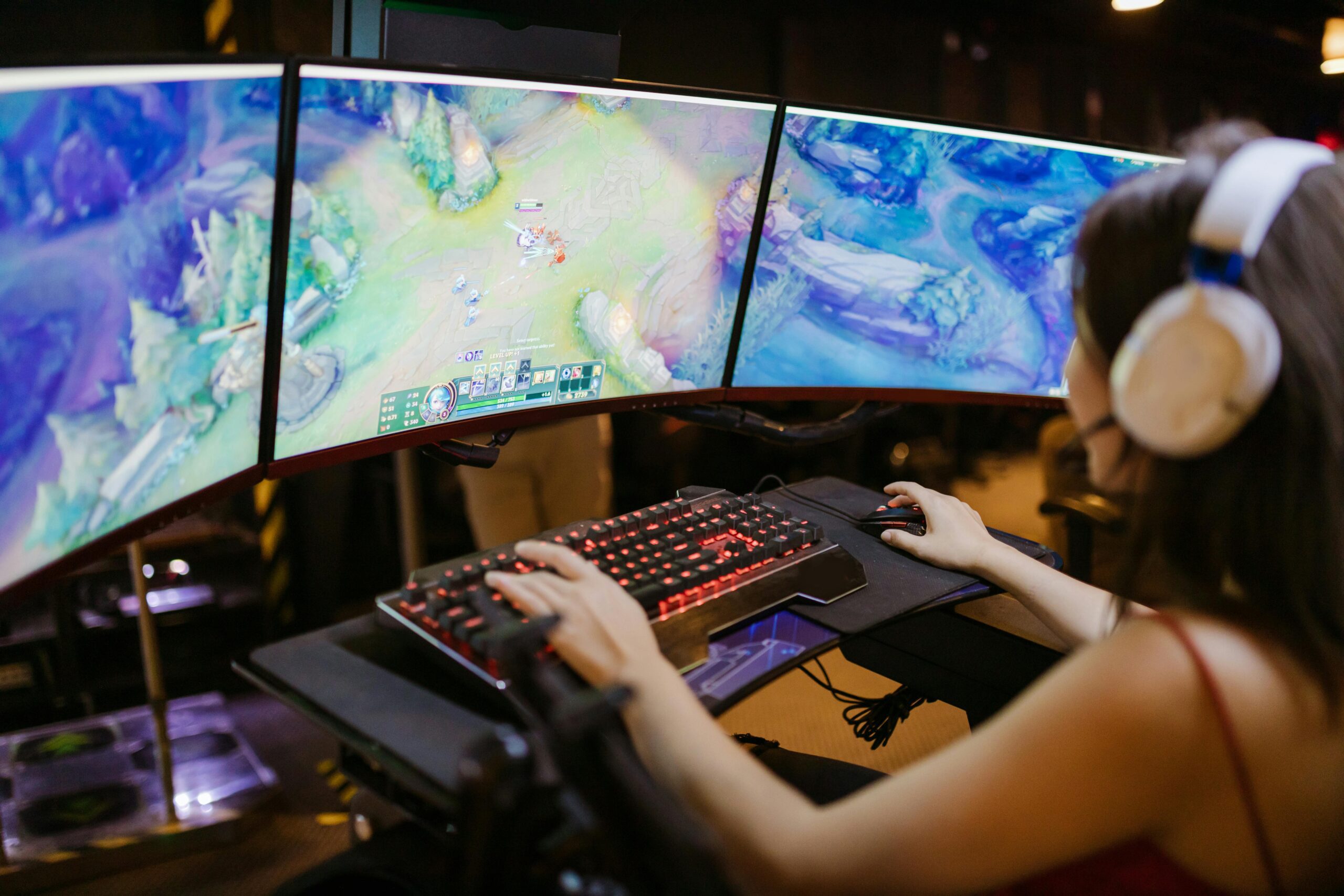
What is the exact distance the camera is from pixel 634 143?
1123 millimetres

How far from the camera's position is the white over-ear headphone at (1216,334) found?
562 millimetres

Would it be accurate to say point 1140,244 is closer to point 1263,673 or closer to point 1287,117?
point 1263,673

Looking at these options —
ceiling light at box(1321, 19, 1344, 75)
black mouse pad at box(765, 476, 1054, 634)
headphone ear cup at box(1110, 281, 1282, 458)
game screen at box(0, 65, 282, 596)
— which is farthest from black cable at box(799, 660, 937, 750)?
ceiling light at box(1321, 19, 1344, 75)

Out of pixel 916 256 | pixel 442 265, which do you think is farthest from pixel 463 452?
pixel 916 256

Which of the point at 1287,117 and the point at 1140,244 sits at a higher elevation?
the point at 1287,117

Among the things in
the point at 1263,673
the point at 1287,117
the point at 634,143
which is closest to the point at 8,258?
the point at 634,143

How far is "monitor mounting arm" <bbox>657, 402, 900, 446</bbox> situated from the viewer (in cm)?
136

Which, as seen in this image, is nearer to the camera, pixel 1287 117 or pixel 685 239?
pixel 685 239

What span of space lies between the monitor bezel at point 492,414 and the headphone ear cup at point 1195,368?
0.69m

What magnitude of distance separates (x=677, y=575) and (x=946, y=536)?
38 centimetres

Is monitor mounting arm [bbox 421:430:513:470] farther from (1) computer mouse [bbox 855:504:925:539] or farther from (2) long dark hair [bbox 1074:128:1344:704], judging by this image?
(2) long dark hair [bbox 1074:128:1344:704]

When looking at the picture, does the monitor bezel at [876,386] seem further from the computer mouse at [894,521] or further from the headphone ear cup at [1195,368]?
the headphone ear cup at [1195,368]

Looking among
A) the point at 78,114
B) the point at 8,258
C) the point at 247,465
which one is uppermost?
the point at 78,114

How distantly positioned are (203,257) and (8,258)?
0.59ft
